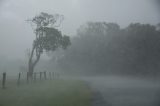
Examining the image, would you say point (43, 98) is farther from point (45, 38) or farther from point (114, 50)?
point (114, 50)

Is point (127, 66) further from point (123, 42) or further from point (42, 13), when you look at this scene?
point (42, 13)

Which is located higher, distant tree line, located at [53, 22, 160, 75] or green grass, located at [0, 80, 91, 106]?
distant tree line, located at [53, 22, 160, 75]

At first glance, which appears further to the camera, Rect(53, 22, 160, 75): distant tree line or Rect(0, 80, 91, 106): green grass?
Rect(53, 22, 160, 75): distant tree line

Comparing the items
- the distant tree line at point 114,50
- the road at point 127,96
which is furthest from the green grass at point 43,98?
the distant tree line at point 114,50

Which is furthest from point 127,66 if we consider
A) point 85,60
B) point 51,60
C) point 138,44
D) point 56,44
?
point 51,60

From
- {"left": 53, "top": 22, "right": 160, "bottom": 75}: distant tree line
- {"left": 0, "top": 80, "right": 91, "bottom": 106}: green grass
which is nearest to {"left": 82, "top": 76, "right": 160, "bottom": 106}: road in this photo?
{"left": 0, "top": 80, "right": 91, "bottom": 106}: green grass

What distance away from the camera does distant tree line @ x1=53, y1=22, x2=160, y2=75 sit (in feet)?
159

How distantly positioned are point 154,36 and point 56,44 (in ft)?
76.3

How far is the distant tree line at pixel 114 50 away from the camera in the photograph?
48.5m

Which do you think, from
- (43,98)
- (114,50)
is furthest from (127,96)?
(114,50)

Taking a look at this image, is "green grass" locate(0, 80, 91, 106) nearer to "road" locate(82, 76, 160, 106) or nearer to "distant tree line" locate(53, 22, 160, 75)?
"road" locate(82, 76, 160, 106)

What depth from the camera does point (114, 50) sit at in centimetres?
5369

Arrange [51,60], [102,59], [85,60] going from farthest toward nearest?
1. [51,60]
2. [85,60]
3. [102,59]

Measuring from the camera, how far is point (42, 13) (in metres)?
34.8
